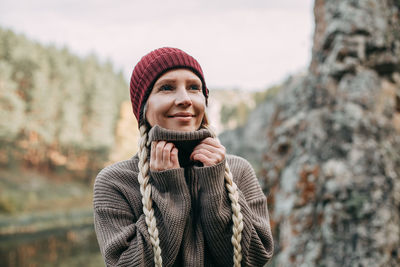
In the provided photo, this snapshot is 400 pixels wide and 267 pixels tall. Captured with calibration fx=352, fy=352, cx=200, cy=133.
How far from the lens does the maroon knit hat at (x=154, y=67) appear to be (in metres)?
2.03

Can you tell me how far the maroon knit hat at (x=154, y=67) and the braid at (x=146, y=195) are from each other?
0.16 meters

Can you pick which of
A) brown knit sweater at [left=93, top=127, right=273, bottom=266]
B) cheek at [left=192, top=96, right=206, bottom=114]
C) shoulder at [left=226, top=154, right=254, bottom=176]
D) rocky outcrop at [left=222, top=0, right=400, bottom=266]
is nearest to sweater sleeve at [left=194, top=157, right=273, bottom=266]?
brown knit sweater at [left=93, top=127, right=273, bottom=266]

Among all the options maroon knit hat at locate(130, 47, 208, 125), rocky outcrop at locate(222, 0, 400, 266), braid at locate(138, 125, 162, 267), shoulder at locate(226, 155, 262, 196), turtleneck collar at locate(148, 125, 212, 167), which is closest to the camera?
braid at locate(138, 125, 162, 267)

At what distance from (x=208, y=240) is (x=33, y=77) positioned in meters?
33.7

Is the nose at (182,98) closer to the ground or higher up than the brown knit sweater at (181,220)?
higher up

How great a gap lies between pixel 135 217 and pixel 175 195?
0.98 ft

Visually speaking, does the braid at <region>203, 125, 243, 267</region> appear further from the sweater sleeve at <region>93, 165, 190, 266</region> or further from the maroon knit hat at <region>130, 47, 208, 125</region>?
the maroon knit hat at <region>130, 47, 208, 125</region>

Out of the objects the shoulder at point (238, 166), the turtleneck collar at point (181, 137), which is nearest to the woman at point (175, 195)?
the turtleneck collar at point (181, 137)

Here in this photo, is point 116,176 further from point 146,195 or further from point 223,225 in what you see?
point 223,225

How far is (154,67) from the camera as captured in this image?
80.4 inches

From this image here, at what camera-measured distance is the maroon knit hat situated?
2.03 meters

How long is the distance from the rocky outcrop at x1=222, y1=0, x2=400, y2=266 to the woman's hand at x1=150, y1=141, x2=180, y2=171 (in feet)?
10.9

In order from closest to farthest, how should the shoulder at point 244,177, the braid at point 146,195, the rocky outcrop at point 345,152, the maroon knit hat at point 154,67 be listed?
1. the braid at point 146,195
2. the maroon knit hat at point 154,67
3. the shoulder at point 244,177
4. the rocky outcrop at point 345,152

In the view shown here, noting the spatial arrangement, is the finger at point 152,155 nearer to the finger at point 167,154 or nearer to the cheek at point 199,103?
the finger at point 167,154
